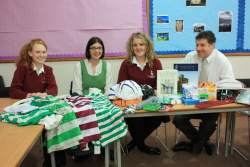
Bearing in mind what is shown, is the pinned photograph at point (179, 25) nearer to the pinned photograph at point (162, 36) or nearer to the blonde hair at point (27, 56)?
the pinned photograph at point (162, 36)

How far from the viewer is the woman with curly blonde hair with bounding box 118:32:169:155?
8.35 ft

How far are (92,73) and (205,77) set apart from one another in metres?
1.31

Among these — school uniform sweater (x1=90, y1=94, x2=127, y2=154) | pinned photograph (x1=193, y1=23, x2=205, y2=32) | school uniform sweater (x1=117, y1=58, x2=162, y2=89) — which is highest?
pinned photograph (x1=193, y1=23, x2=205, y2=32)

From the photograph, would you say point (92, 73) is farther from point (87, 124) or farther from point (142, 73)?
point (87, 124)

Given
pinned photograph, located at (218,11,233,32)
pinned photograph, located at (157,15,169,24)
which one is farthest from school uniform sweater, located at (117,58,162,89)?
pinned photograph, located at (218,11,233,32)

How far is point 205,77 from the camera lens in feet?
8.48

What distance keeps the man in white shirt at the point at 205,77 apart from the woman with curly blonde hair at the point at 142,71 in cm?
31

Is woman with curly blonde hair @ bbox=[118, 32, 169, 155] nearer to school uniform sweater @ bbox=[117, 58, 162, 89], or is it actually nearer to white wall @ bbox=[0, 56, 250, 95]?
Result: school uniform sweater @ bbox=[117, 58, 162, 89]

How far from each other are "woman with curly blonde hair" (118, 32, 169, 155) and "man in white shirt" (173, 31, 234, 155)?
12.0 inches

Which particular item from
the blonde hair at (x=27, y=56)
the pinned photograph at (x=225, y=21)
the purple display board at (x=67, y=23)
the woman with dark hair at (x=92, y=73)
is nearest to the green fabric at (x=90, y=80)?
the woman with dark hair at (x=92, y=73)

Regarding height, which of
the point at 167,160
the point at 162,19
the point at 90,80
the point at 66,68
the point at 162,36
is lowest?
the point at 167,160

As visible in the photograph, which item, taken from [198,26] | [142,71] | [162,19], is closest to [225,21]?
[198,26]

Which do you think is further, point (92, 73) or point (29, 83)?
point (92, 73)

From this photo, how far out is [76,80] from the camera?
8.66ft
